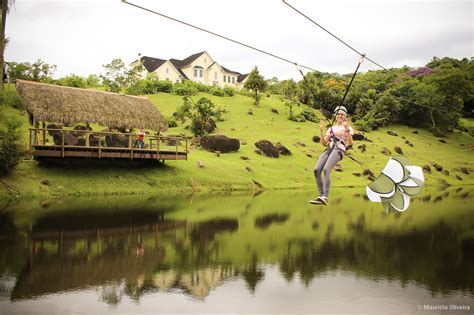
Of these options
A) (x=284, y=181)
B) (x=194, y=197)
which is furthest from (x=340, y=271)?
(x=284, y=181)

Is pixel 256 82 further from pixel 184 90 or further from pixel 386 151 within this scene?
pixel 386 151

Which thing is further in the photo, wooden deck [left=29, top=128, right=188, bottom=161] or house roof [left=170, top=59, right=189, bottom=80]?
house roof [left=170, top=59, right=189, bottom=80]

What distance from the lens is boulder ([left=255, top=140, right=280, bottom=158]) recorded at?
50.6m

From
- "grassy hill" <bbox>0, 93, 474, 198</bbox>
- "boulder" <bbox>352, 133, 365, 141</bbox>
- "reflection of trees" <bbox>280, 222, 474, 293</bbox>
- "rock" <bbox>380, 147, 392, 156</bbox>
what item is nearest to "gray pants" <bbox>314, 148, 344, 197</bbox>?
"reflection of trees" <bbox>280, 222, 474, 293</bbox>

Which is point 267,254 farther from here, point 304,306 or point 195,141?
point 195,141

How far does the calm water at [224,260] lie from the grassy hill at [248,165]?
4.23 m

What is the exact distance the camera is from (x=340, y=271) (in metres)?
16.5

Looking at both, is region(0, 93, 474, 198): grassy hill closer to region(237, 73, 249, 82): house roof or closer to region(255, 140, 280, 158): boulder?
region(255, 140, 280, 158): boulder

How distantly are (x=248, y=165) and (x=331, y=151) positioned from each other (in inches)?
1397

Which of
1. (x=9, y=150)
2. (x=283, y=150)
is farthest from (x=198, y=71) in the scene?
(x=9, y=150)

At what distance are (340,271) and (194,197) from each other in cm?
1974

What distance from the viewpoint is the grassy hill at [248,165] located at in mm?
33156

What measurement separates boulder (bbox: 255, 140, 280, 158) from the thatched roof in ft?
46.4

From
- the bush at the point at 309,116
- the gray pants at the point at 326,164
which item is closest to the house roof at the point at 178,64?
the bush at the point at 309,116
